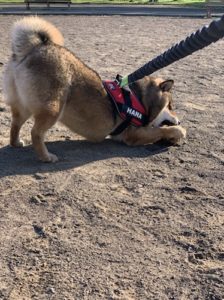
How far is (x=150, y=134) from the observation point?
5.76 metres

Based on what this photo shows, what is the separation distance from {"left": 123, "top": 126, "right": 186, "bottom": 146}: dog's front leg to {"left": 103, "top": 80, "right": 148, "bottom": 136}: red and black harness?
3.7 inches

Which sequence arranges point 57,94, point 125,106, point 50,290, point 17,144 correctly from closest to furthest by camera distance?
point 50,290 → point 57,94 → point 17,144 → point 125,106

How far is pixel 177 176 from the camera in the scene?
4875 mm

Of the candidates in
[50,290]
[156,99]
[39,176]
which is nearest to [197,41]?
[50,290]

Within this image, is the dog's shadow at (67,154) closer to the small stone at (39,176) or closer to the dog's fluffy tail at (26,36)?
the small stone at (39,176)

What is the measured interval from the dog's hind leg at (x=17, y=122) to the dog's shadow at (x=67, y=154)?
86 millimetres

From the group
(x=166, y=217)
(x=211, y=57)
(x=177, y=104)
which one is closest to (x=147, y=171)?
(x=166, y=217)

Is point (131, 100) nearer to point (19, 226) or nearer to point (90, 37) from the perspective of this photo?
point (19, 226)

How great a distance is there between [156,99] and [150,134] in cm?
48

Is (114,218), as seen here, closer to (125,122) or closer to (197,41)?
(125,122)

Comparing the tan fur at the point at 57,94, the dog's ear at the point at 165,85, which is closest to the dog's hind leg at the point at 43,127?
the tan fur at the point at 57,94

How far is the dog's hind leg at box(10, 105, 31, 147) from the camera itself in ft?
17.8

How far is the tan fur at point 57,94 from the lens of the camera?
5.04 m

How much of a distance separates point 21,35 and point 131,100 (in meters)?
1.47
